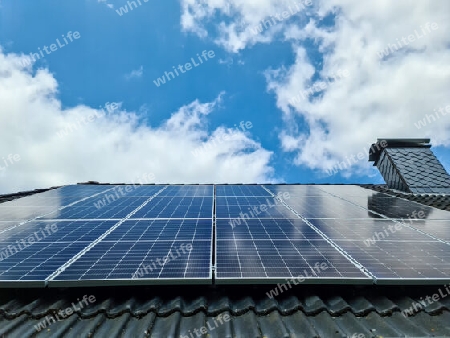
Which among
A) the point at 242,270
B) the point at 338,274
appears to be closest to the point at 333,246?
the point at 338,274

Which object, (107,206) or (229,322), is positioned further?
(107,206)

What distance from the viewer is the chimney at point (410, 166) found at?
37.7 ft

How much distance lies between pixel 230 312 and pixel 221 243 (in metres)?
1.43

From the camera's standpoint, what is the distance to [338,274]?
4.16 m

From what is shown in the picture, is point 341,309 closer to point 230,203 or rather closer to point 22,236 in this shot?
point 230,203

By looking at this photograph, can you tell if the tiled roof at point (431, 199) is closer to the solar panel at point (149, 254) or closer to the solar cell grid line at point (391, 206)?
the solar cell grid line at point (391, 206)

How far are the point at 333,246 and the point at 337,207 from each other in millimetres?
3198

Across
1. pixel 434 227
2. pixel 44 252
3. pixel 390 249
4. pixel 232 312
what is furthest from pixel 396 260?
pixel 44 252

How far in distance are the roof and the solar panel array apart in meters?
0.33

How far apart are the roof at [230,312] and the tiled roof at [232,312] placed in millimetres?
12

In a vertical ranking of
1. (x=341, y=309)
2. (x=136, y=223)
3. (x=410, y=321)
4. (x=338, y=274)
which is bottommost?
(x=410, y=321)

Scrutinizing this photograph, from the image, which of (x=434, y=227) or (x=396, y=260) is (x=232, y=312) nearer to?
(x=396, y=260)

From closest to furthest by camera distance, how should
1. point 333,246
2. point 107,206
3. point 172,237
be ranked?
point 333,246
point 172,237
point 107,206

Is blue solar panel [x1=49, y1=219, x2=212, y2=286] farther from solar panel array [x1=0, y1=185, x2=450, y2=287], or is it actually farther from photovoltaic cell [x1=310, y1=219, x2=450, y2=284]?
photovoltaic cell [x1=310, y1=219, x2=450, y2=284]
